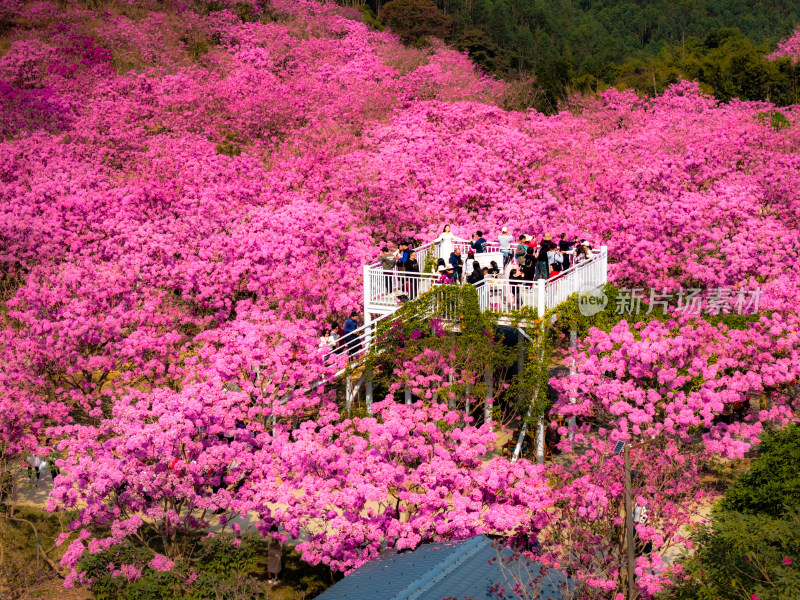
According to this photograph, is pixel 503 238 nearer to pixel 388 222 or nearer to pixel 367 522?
pixel 388 222

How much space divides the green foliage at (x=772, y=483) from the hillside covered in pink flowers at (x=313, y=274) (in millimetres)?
795

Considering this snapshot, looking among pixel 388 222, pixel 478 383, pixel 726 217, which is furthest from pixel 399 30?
pixel 478 383

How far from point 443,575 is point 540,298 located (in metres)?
9.76

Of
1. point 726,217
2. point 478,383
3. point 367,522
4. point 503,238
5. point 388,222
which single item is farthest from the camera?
point 388,222

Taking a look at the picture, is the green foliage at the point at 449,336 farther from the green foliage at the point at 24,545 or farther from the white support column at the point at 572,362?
the green foliage at the point at 24,545

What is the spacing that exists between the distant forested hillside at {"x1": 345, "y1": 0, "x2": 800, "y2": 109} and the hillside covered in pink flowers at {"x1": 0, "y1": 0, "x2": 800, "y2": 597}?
15829 mm

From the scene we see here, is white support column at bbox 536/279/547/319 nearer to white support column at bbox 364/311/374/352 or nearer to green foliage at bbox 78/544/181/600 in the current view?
white support column at bbox 364/311/374/352

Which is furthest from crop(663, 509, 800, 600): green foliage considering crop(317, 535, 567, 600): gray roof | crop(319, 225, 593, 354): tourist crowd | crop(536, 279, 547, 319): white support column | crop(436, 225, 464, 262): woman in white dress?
crop(436, 225, 464, 262): woman in white dress

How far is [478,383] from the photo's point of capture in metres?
23.0

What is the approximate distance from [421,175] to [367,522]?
2002cm

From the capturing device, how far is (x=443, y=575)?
14000mm

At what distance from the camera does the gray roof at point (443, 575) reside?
537 inches

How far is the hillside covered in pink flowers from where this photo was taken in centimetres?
1628

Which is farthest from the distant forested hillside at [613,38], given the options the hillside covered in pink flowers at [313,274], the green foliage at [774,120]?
the hillside covered in pink flowers at [313,274]
